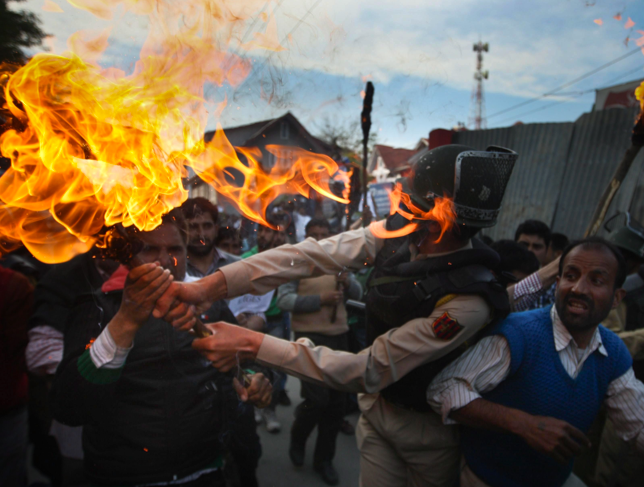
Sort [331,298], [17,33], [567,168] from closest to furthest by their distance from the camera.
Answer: [17,33] < [331,298] < [567,168]

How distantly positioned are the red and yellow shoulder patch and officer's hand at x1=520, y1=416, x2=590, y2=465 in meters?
0.53

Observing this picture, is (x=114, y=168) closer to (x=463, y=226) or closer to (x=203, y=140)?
(x=203, y=140)

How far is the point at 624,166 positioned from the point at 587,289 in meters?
1.31

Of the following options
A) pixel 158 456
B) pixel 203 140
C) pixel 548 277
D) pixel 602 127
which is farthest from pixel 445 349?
pixel 602 127

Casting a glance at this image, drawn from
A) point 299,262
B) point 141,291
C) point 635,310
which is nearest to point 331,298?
point 299,262

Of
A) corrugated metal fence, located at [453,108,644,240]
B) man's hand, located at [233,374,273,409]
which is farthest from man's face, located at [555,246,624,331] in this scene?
corrugated metal fence, located at [453,108,644,240]

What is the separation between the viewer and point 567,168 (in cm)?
733

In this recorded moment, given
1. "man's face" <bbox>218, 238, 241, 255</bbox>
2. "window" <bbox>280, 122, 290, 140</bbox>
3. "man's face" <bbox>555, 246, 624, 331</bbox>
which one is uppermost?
"window" <bbox>280, 122, 290, 140</bbox>

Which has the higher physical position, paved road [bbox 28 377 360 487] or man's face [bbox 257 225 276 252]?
man's face [bbox 257 225 276 252]

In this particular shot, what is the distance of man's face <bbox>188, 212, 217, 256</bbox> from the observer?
2727 mm

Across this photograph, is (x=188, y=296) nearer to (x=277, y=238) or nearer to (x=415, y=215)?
(x=415, y=215)

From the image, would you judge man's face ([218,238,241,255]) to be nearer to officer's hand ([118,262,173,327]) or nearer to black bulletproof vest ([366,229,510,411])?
black bulletproof vest ([366,229,510,411])

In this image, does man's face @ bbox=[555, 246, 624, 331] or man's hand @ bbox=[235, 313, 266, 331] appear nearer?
man's face @ bbox=[555, 246, 624, 331]

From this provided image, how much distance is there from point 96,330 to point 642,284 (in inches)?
172
